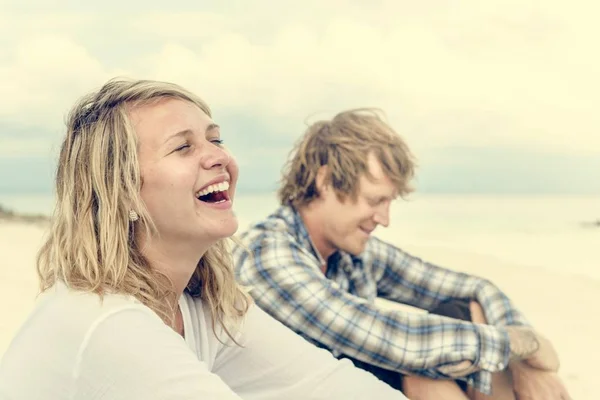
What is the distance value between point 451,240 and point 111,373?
823 centimetres

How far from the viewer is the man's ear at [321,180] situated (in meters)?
2.50

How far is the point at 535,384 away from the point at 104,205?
1464 millimetres

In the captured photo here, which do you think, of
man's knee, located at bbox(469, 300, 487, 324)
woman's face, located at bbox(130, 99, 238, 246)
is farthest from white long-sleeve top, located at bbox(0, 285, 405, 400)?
man's knee, located at bbox(469, 300, 487, 324)

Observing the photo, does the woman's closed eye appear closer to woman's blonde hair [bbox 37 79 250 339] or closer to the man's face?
woman's blonde hair [bbox 37 79 250 339]

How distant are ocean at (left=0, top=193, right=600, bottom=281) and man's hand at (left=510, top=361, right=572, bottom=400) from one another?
17.5ft

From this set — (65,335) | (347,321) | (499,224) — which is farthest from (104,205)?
(499,224)

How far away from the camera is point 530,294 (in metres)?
6.77

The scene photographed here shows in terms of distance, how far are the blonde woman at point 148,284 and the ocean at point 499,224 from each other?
598 cm

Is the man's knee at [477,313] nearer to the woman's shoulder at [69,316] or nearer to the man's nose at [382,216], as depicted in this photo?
the man's nose at [382,216]

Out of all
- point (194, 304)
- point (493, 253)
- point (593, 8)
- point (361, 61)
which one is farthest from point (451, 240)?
point (194, 304)

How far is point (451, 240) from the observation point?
359 inches

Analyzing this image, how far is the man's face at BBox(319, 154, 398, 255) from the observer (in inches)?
93.5

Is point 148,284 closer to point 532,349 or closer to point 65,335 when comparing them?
point 65,335

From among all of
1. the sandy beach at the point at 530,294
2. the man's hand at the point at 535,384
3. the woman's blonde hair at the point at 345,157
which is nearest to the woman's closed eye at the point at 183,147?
the woman's blonde hair at the point at 345,157
